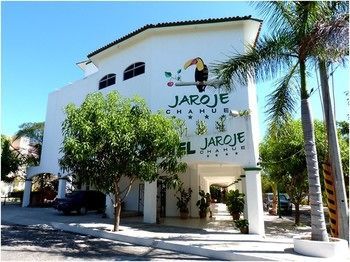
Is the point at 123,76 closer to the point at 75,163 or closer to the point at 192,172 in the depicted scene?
the point at 192,172

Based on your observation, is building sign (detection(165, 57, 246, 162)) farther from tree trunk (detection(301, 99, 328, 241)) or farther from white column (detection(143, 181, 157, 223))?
tree trunk (detection(301, 99, 328, 241))

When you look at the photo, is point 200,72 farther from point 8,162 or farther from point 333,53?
point 8,162

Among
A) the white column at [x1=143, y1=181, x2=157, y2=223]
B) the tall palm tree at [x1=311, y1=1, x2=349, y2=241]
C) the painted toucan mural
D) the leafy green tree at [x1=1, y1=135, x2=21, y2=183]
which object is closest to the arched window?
the painted toucan mural

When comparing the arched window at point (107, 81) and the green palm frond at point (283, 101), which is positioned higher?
the arched window at point (107, 81)

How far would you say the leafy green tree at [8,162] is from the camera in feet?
95.7

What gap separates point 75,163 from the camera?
41.7 feet

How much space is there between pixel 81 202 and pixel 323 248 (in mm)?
15490

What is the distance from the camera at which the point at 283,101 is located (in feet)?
38.7

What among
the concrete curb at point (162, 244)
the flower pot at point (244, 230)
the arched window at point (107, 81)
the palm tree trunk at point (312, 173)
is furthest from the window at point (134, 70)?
the palm tree trunk at point (312, 173)

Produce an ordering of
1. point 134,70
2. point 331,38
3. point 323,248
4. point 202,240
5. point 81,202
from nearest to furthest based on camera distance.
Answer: point 323,248
point 331,38
point 202,240
point 134,70
point 81,202

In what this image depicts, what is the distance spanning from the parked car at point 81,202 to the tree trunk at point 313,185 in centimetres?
1483

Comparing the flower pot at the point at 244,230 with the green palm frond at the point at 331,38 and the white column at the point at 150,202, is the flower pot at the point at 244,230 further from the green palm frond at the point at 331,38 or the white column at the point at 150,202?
the green palm frond at the point at 331,38

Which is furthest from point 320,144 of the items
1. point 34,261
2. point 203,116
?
point 34,261

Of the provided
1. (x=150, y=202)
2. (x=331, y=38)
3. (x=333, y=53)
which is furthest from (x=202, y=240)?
(x=331, y=38)
